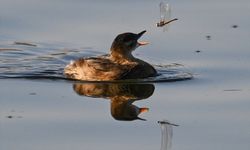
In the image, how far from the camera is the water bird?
17297 mm

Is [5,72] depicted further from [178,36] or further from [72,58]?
[178,36]

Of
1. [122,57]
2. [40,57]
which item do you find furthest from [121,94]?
[40,57]

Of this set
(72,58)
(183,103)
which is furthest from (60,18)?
(183,103)

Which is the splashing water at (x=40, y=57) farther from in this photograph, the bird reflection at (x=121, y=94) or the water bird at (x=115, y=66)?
the bird reflection at (x=121, y=94)

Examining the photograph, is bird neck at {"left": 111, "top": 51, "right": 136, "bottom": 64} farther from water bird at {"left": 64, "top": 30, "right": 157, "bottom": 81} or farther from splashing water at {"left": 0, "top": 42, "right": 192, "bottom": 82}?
splashing water at {"left": 0, "top": 42, "right": 192, "bottom": 82}

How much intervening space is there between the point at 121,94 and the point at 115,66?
1536mm

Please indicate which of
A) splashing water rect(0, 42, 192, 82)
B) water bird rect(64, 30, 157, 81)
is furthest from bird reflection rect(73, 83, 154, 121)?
splashing water rect(0, 42, 192, 82)

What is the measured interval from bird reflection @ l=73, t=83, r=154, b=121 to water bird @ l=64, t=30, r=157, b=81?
0.37 meters

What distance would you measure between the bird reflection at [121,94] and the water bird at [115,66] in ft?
1.23

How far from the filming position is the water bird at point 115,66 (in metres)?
17.3

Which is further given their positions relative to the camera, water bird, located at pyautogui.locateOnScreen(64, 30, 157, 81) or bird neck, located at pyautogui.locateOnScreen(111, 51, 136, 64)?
bird neck, located at pyautogui.locateOnScreen(111, 51, 136, 64)

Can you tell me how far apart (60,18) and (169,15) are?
6.71 feet

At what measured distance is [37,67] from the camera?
17875 mm

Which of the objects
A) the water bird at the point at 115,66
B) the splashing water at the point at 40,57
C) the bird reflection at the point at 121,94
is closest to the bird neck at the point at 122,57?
the water bird at the point at 115,66
